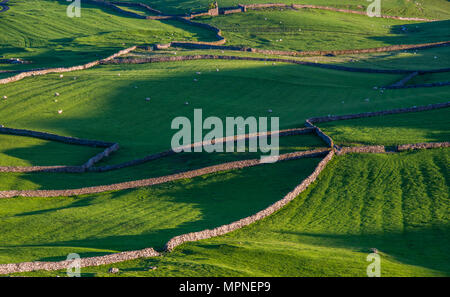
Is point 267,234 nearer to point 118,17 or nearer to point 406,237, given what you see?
point 406,237

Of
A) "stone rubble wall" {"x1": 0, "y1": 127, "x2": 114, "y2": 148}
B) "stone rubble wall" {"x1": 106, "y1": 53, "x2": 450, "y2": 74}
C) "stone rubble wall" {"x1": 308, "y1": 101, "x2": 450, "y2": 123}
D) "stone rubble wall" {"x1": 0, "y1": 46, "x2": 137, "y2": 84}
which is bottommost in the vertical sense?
"stone rubble wall" {"x1": 0, "y1": 127, "x2": 114, "y2": 148}

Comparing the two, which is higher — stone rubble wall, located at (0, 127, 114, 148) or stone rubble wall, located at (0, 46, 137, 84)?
stone rubble wall, located at (0, 46, 137, 84)

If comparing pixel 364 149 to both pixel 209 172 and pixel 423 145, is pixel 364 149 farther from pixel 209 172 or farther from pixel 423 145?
pixel 209 172

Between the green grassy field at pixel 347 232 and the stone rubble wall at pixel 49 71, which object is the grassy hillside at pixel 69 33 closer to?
the stone rubble wall at pixel 49 71

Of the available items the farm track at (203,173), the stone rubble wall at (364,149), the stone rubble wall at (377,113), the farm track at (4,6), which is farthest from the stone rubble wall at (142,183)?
the farm track at (4,6)

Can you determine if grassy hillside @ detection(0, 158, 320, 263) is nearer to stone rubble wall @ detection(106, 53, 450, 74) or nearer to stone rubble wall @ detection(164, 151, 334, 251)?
stone rubble wall @ detection(164, 151, 334, 251)

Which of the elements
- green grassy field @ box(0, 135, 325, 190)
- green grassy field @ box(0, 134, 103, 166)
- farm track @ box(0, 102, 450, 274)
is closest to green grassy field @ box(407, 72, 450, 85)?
farm track @ box(0, 102, 450, 274)

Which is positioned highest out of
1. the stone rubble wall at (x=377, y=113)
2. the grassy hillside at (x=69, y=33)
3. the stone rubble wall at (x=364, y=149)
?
the grassy hillside at (x=69, y=33)
